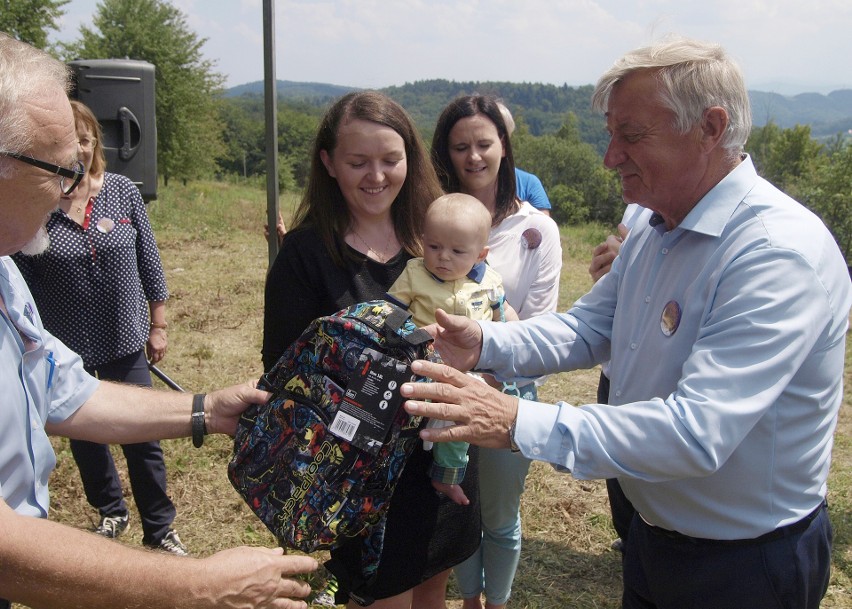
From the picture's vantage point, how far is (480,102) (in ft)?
10.2

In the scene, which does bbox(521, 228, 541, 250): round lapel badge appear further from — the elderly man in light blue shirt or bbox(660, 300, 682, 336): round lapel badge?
bbox(660, 300, 682, 336): round lapel badge

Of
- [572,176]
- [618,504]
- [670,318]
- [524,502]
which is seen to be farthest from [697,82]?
[572,176]

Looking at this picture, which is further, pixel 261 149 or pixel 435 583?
pixel 261 149

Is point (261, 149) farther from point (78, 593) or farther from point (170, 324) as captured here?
point (78, 593)

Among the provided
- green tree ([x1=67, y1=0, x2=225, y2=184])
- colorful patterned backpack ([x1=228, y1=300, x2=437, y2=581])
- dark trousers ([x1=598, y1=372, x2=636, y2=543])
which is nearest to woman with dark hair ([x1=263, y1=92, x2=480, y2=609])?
colorful patterned backpack ([x1=228, y1=300, x2=437, y2=581])

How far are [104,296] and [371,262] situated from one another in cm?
175

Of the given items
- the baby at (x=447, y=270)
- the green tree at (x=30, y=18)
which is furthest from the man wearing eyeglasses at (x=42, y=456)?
the green tree at (x=30, y=18)

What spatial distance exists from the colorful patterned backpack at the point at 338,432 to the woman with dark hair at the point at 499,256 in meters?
1.01

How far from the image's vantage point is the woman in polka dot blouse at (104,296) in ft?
10.5

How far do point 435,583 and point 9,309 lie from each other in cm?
168

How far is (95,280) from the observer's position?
10.8 feet

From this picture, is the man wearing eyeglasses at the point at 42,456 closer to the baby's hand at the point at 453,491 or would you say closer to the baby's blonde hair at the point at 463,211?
the baby's hand at the point at 453,491

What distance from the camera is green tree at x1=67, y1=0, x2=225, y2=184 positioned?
32.1 metres

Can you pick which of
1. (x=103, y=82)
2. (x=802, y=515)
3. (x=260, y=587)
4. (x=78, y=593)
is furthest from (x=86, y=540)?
(x=103, y=82)
